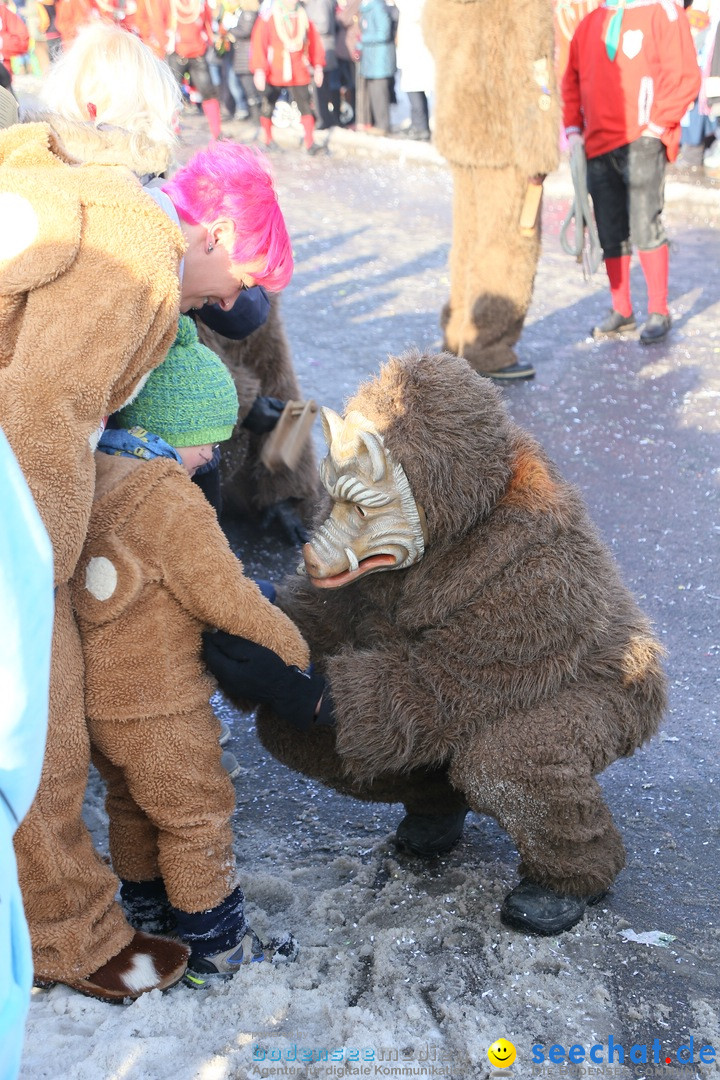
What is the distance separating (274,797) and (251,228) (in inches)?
60.6

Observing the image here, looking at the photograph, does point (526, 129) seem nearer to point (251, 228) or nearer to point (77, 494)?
point (251, 228)

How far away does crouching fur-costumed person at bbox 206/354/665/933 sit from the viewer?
6.91ft

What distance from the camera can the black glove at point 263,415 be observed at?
4055 millimetres

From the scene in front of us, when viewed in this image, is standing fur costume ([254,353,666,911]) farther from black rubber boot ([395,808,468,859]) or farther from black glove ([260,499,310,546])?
black glove ([260,499,310,546])

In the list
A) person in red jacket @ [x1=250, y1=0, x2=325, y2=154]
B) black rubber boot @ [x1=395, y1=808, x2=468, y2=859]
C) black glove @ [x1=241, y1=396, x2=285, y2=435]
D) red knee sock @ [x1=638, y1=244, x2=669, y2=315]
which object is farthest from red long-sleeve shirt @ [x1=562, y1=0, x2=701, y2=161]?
person in red jacket @ [x1=250, y1=0, x2=325, y2=154]

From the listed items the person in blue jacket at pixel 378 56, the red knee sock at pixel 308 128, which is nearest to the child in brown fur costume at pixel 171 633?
the person in blue jacket at pixel 378 56

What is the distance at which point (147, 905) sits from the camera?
93.3 inches

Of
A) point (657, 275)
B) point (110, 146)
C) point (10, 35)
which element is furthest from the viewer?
point (10, 35)

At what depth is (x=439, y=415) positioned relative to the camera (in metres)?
2.11

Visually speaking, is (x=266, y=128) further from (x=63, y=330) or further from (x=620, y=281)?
(x=63, y=330)

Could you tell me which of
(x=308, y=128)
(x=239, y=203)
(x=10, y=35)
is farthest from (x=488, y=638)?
(x=308, y=128)

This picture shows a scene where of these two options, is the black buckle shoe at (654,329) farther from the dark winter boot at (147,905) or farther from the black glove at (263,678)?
the dark winter boot at (147,905)

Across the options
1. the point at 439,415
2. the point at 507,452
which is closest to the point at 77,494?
the point at 439,415

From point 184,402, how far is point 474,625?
29.5 inches
